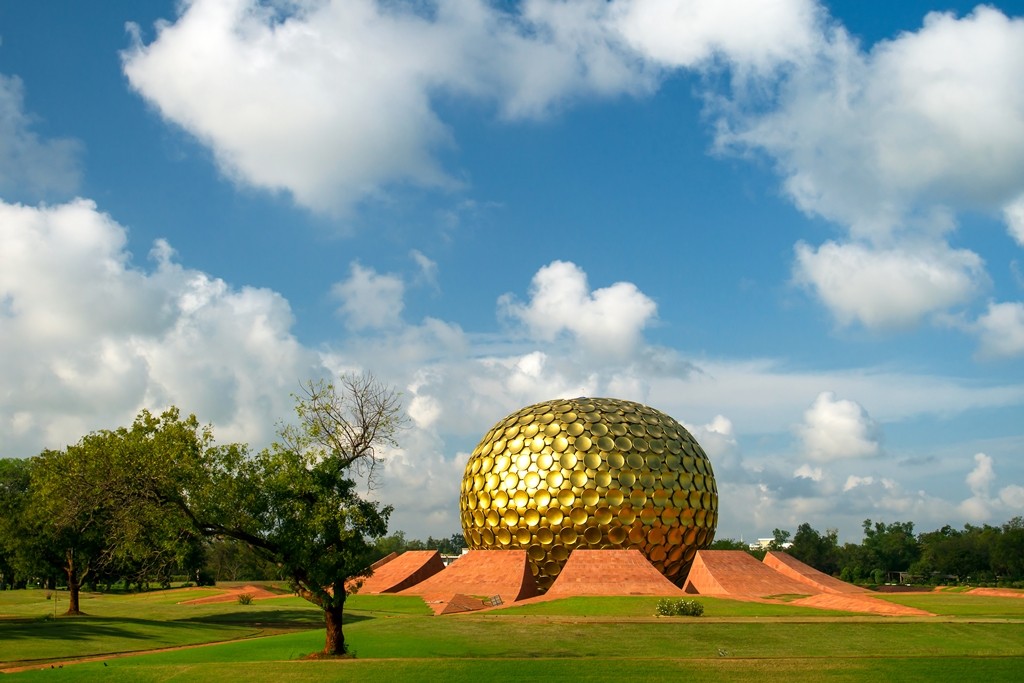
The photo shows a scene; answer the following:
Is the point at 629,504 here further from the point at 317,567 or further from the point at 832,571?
the point at 832,571

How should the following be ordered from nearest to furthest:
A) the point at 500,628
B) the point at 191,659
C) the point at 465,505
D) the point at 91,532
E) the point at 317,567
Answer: the point at 317,567
the point at 191,659
the point at 500,628
the point at 91,532
the point at 465,505

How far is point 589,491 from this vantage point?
3675cm

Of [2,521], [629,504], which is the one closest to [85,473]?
[2,521]

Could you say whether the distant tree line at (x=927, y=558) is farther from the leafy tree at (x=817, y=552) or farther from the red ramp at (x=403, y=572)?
the red ramp at (x=403, y=572)

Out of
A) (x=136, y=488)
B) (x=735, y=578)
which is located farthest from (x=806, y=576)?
(x=136, y=488)

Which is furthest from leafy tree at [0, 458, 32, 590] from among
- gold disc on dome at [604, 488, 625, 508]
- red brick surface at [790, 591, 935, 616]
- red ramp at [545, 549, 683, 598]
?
red brick surface at [790, 591, 935, 616]

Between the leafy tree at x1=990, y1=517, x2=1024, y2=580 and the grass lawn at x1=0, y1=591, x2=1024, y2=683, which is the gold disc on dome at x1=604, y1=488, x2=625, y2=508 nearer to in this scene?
the grass lawn at x1=0, y1=591, x2=1024, y2=683

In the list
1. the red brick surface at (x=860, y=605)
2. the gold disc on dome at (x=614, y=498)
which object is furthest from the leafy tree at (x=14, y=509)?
the red brick surface at (x=860, y=605)

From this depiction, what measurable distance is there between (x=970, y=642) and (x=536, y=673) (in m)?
11.4

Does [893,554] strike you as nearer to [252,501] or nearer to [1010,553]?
[1010,553]

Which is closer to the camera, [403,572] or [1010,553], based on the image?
[403,572]

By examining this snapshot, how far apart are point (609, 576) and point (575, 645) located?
48.3 feet

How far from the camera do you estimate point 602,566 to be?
34.5 m

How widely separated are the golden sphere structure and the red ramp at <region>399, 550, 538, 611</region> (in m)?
1.41
